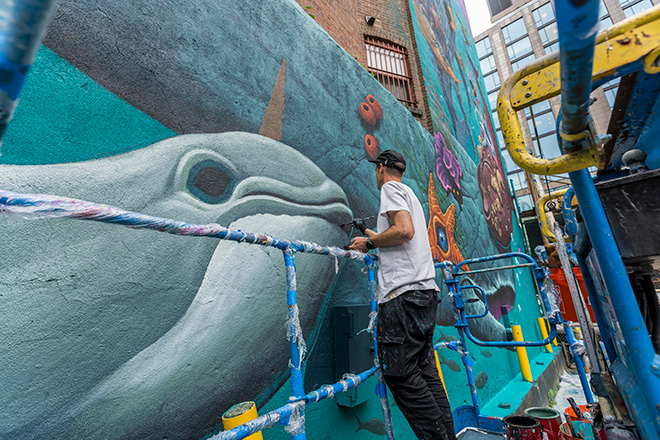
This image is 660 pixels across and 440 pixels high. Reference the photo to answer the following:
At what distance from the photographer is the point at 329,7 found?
14.4 ft

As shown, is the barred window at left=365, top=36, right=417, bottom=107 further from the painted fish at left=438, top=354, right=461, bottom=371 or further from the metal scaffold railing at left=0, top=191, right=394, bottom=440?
the metal scaffold railing at left=0, top=191, right=394, bottom=440

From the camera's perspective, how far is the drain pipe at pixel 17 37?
Answer: 238 millimetres

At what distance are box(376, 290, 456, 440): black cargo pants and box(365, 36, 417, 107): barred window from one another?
4.84 m

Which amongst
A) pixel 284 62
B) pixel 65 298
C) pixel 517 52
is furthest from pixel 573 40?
pixel 517 52

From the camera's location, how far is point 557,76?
3.45 feet

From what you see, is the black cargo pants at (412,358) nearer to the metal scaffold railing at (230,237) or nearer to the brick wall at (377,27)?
the metal scaffold railing at (230,237)

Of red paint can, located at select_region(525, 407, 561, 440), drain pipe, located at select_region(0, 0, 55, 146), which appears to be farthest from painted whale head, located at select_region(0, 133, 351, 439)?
red paint can, located at select_region(525, 407, 561, 440)

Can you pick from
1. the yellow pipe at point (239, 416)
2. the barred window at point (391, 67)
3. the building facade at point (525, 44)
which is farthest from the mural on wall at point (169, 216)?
the building facade at point (525, 44)

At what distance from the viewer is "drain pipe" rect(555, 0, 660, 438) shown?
1.94ft

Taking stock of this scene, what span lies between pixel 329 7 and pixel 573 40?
4.58 m

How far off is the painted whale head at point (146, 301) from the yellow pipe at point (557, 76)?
1.52m

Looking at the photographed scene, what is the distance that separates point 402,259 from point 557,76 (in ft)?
3.66

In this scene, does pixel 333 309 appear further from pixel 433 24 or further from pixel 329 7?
pixel 433 24

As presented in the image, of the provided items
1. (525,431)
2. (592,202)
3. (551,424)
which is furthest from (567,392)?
(592,202)
